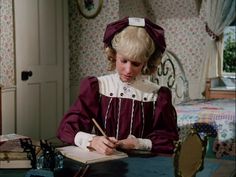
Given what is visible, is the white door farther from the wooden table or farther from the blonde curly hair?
the wooden table

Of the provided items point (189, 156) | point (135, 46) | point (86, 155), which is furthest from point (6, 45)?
point (189, 156)

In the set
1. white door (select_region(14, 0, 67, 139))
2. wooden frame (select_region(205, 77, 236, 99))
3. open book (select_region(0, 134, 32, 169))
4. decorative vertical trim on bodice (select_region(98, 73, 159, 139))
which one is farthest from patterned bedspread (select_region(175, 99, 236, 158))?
open book (select_region(0, 134, 32, 169))

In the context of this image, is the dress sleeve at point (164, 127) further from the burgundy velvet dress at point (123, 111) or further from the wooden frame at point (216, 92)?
the wooden frame at point (216, 92)

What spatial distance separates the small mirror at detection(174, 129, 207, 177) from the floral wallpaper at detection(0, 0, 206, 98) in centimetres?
281

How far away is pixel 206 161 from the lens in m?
1.22

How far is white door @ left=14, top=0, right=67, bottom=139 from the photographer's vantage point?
3.68 meters

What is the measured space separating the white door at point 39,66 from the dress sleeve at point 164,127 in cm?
245

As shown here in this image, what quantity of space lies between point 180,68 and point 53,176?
3959 mm

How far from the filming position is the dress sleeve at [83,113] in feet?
4.64

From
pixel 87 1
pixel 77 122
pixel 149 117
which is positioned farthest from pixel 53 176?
pixel 87 1

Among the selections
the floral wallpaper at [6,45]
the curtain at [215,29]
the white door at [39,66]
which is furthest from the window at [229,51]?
the floral wallpaper at [6,45]

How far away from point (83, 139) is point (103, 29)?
310cm

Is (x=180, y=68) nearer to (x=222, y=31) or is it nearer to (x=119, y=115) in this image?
(x=222, y=31)

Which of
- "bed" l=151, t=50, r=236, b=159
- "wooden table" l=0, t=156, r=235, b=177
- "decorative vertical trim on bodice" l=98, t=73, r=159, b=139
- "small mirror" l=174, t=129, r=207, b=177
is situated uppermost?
"decorative vertical trim on bodice" l=98, t=73, r=159, b=139
